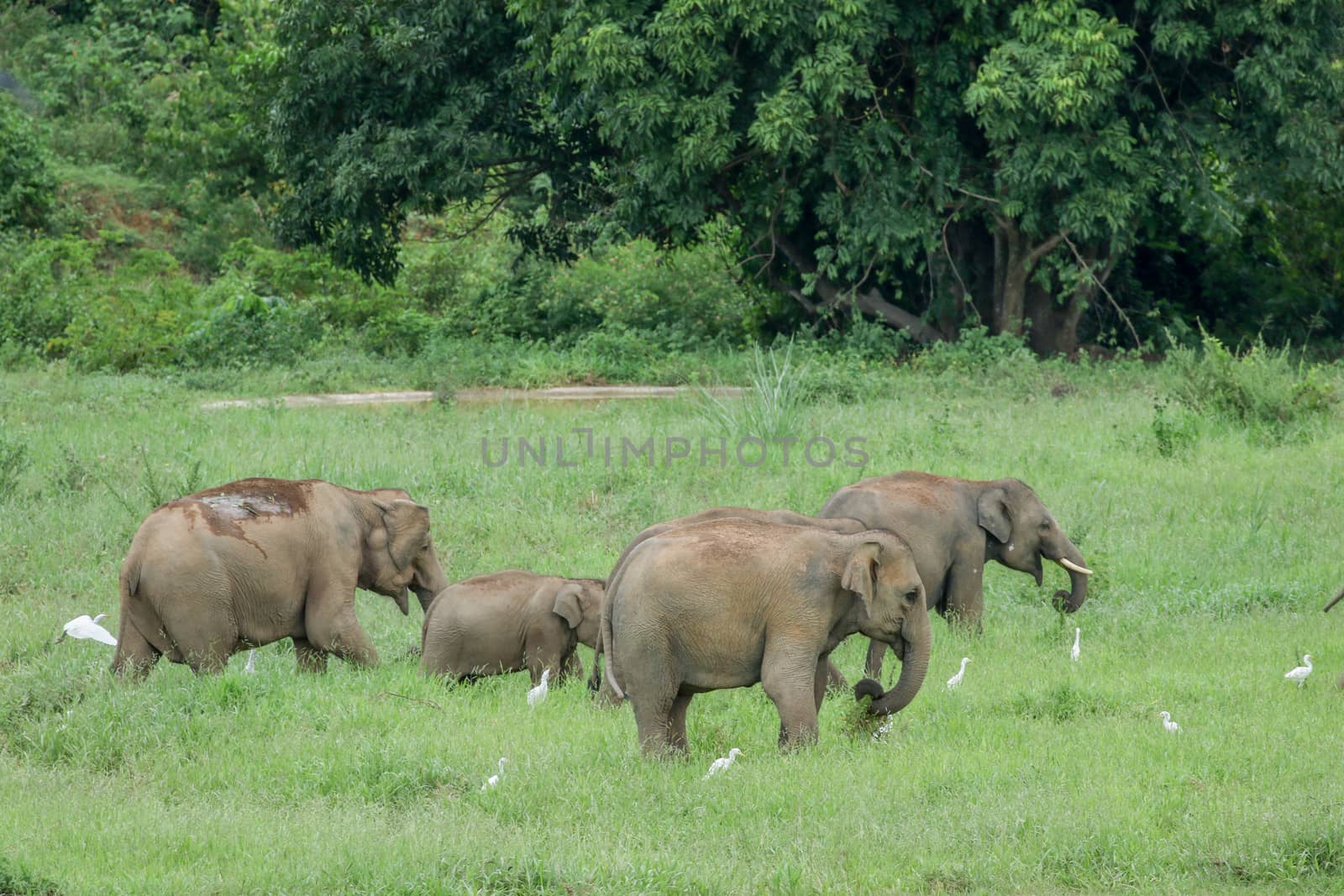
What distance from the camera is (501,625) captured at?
9484 millimetres

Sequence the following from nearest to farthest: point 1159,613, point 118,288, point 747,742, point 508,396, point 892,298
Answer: point 747,742
point 1159,613
point 508,396
point 892,298
point 118,288

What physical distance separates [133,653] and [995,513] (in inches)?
202

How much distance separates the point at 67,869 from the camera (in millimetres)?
6129

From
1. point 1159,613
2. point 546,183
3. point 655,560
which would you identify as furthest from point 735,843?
point 546,183

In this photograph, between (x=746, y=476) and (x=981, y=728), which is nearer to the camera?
(x=981, y=728)

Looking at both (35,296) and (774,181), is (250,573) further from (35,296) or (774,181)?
(35,296)

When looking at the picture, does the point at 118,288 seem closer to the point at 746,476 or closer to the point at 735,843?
the point at 746,476

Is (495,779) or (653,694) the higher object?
(653,694)

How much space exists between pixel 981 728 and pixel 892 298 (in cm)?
1663

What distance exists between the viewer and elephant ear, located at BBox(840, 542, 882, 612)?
729 centimetres

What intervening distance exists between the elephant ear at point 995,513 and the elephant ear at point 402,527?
11.2ft

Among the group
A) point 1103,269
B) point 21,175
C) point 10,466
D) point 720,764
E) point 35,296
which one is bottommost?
point 35,296

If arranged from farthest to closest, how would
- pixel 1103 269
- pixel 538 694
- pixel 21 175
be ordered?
pixel 21 175, pixel 1103 269, pixel 538 694

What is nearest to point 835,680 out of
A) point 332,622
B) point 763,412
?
point 332,622
